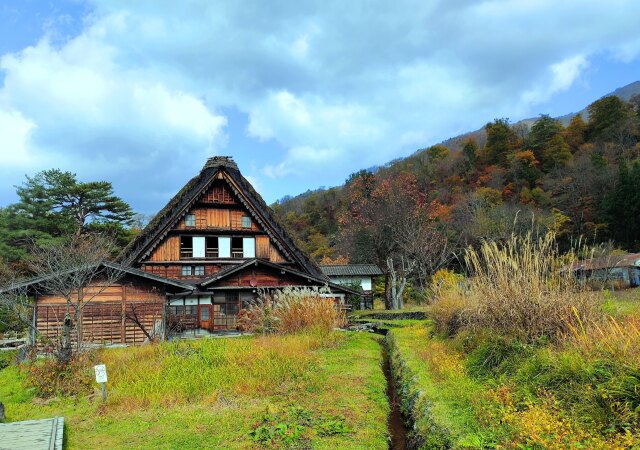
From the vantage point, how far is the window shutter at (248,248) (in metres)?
23.6

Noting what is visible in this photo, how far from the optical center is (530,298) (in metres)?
7.42

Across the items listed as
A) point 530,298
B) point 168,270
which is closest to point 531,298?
point 530,298

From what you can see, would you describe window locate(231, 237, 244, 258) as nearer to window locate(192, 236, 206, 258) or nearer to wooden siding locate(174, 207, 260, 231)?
wooden siding locate(174, 207, 260, 231)

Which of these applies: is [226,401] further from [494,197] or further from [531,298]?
[494,197]

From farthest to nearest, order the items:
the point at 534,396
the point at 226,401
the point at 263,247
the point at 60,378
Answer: the point at 263,247
the point at 60,378
the point at 226,401
the point at 534,396

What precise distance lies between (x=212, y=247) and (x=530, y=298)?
18.3 metres

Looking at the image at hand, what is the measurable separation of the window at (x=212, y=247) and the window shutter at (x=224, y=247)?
18cm

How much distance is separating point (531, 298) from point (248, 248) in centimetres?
1786

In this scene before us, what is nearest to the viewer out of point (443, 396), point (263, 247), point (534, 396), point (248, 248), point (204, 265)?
point (534, 396)

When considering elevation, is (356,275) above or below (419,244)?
below

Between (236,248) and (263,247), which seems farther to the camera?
(263,247)

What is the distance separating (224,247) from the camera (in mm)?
23328

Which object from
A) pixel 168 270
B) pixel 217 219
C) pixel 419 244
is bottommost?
pixel 168 270

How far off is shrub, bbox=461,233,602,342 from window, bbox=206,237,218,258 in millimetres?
16531
